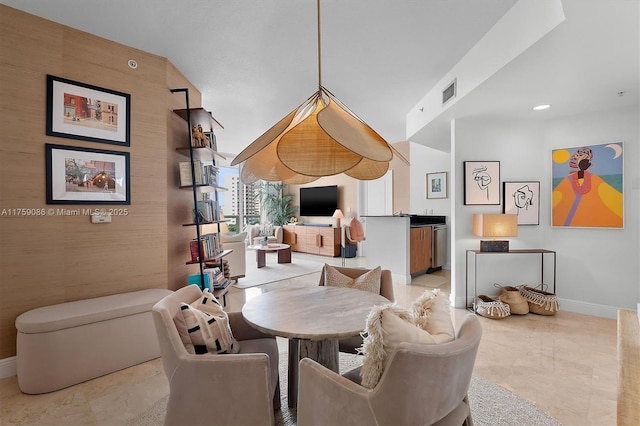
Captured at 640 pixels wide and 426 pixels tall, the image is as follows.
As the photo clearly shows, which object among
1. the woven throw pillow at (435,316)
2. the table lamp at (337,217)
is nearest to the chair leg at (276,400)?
the woven throw pillow at (435,316)

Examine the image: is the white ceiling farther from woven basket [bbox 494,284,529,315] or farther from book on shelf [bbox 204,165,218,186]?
woven basket [bbox 494,284,529,315]

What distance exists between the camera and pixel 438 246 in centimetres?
582

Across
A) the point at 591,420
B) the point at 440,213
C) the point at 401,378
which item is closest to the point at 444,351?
the point at 401,378

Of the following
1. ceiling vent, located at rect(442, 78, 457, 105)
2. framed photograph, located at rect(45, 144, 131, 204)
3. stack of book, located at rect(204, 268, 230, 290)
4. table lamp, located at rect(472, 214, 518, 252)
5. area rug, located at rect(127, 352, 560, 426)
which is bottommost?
area rug, located at rect(127, 352, 560, 426)

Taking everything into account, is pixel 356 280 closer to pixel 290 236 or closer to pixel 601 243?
pixel 601 243

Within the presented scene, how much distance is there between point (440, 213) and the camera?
20.3 ft

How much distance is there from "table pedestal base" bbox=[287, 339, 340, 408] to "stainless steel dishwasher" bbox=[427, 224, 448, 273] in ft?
14.6

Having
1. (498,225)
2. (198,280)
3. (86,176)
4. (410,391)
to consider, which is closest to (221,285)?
(198,280)

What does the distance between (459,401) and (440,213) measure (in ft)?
17.9

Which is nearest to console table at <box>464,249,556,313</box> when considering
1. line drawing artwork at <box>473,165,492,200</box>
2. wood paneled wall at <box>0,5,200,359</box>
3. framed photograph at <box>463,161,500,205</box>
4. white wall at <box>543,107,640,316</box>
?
white wall at <box>543,107,640,316</box>

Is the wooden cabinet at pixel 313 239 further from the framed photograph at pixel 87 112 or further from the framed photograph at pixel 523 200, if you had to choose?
the framed photograph at pixel 87 112

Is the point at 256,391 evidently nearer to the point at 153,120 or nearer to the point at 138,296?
the point at 138,296

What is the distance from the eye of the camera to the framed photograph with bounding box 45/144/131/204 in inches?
94.7

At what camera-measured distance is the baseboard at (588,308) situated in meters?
3.36
